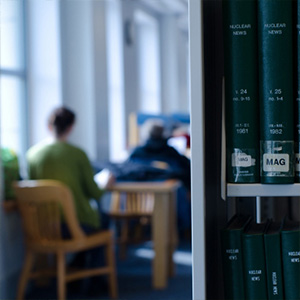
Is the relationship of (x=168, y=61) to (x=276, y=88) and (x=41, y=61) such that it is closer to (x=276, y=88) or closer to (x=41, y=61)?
(x=41, y=61)

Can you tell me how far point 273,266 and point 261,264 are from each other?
18mm

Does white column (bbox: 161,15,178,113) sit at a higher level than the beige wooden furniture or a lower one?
higher

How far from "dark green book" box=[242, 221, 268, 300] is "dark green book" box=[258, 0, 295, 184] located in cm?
10

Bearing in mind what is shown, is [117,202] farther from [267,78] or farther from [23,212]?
[267,78]

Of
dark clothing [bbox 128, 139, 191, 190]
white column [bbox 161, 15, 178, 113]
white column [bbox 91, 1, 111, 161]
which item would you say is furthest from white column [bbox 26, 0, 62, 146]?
white column [bbox 161, 15, 178, 113]

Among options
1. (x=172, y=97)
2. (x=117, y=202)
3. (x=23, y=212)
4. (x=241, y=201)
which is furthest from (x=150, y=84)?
(x=241, y=201)

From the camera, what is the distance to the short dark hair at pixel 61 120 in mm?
3797

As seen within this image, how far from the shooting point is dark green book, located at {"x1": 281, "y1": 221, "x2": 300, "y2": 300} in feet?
2.84

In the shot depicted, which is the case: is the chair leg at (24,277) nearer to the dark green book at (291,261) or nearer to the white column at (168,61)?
the dark green book at (291,261)

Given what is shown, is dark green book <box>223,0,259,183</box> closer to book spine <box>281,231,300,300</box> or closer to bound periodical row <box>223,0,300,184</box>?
bound periodical row <box>223,0,300,184</box>

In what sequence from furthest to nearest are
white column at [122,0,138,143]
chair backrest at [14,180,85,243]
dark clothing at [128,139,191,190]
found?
white column at [122,0,138,143] < dark clothing at [128,139,191,190] < chair backrest at [14,180,85,243]

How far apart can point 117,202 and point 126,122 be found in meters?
2.23

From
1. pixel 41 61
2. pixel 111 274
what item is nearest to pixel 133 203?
pixel 111 274

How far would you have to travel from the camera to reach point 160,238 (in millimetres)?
3875
